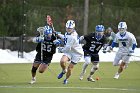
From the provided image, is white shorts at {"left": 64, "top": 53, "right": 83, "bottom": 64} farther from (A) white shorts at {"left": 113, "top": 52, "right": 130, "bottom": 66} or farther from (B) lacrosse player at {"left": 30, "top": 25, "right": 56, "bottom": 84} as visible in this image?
(A) white shorts at {"left": 113, "top": 52, "right": 130, "bottom": 66}

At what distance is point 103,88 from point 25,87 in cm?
224

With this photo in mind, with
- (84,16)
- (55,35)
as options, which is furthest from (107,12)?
(55,35)

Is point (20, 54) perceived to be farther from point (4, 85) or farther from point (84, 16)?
point (4, 85)

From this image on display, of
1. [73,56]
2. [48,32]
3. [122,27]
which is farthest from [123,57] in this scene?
[48,32]

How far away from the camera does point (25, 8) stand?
28.5m

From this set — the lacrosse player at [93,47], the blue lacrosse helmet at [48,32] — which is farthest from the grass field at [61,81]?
the blue lacrosse helmet at [48,32]

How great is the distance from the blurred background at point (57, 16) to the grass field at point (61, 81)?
351 cm

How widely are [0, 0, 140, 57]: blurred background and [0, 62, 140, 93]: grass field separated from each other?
351 centimetres

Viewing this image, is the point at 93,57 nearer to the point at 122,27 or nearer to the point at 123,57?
the point at 123,57

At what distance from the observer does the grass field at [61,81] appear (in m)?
16.5

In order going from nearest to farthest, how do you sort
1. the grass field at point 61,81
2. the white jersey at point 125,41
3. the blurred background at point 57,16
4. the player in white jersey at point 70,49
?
the grass field at point 61,81
the player in white jersey at point 70,49
the white jersey at point 125,41
the blurred background at point 57,16

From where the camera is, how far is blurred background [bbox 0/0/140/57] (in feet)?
93.0

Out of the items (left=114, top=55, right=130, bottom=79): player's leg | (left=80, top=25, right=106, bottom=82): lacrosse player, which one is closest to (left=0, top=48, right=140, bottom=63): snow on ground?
(left=114, top=55, right=130, bottom=79): player's leg

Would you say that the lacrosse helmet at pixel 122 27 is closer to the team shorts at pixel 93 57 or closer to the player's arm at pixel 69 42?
the team shorts at pixel 93 57
